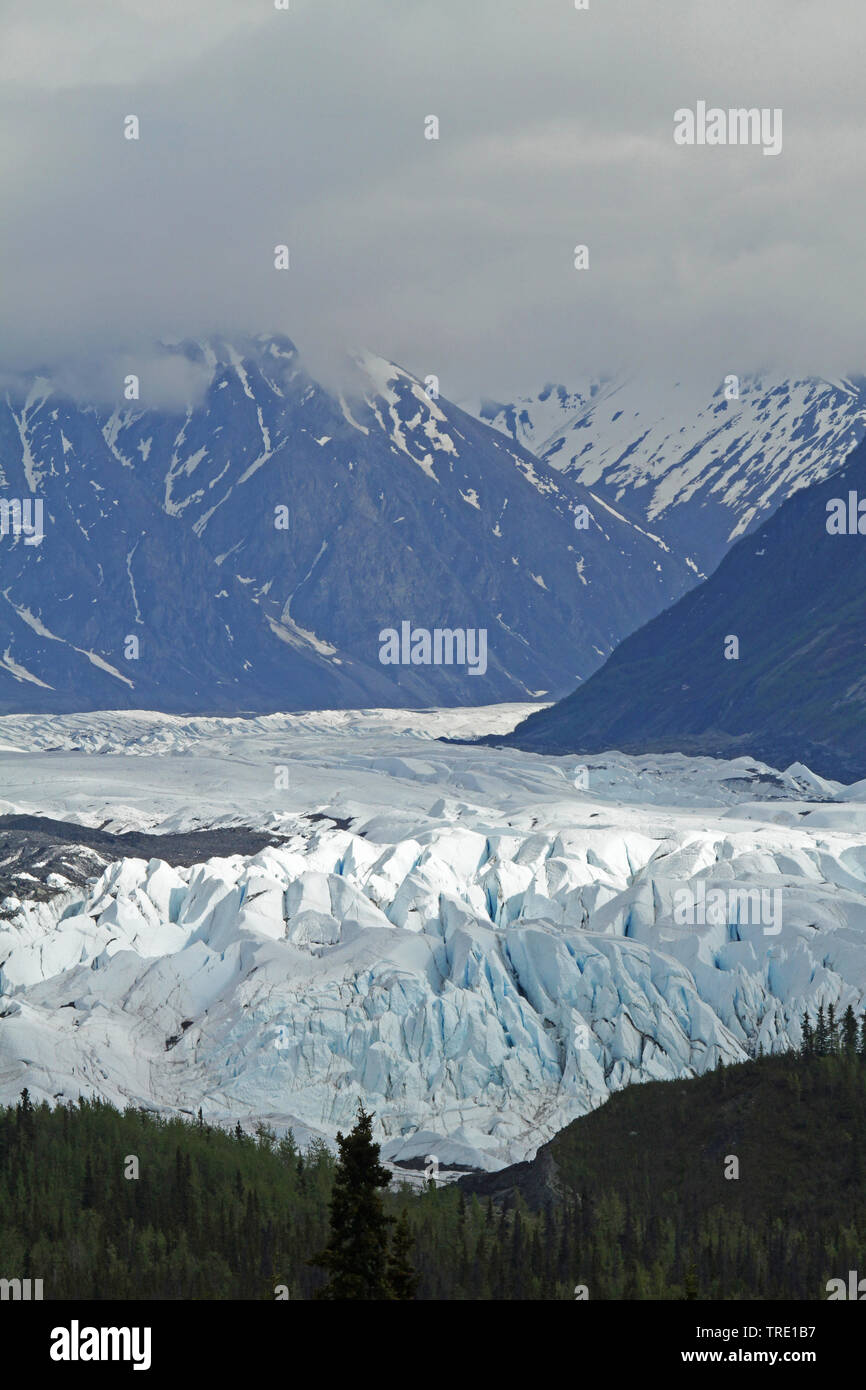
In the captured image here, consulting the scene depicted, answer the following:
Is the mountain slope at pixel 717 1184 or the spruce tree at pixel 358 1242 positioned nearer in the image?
the spruce tree at pixel 358 1242

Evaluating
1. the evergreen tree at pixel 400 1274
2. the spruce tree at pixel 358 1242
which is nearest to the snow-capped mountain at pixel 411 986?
the evergreen tree at pixel 400 1274

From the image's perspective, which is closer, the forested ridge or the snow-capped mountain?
the forested ridge

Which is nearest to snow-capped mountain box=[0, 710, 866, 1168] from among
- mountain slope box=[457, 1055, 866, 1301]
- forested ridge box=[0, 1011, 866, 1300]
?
forested ridge box=[0, 1011, 866, 1300]

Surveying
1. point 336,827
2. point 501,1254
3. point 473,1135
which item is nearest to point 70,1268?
point 501,1254

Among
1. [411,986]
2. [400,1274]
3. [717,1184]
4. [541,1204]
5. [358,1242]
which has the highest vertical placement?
[411,986]

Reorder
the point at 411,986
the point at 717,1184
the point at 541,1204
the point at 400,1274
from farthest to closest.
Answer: the point at 411,986 < the point at 541,1204 < the point at 717,1184 < the point at 400,1274

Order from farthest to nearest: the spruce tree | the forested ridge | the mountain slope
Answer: the forested ridge < the mountain slope < the spruce tree

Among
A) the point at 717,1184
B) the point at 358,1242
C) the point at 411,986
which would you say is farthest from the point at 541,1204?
the point at 358,1242

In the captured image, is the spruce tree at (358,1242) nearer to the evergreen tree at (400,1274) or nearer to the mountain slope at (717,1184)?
the evergreen tree at (400,1274)

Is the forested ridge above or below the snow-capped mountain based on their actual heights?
below

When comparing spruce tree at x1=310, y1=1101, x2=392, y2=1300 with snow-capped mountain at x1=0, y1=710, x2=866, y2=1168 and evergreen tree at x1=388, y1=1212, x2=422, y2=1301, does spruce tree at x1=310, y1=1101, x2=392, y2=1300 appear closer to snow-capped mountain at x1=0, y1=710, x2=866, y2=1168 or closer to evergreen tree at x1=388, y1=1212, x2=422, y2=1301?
evergreen tree at x1=388, y1=1212, x2=422, y2=1301

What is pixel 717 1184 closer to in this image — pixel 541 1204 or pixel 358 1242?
pixel 541 1204
